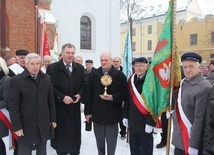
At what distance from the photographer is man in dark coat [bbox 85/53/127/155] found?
423 cm

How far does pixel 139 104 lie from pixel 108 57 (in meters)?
0.95

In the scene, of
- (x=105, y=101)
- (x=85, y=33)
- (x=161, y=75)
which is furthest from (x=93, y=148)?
(x=85, y=33)

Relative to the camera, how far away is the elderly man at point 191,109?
2.81 m

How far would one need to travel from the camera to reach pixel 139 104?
390 cm

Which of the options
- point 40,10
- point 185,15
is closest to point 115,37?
point 40,10

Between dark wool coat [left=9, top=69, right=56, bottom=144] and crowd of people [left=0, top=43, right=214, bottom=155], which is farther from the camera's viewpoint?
dark wool coat [left=9, top=69, right=56, bottom=144]

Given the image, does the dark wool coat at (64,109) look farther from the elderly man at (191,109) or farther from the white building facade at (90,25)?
the white building facade at (90,25)

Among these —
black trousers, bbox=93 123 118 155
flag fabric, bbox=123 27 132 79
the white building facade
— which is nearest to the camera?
black trousers, bbox=93 123 118 155

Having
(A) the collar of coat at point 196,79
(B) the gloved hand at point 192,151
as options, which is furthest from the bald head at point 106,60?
(B) the gloved hand at point 192,151

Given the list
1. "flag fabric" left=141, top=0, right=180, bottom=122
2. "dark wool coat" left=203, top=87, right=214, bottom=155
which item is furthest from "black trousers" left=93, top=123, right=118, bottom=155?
"dark wool coat" left=203, top=87, right=214, bottom=155

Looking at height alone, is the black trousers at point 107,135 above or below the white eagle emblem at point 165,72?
below

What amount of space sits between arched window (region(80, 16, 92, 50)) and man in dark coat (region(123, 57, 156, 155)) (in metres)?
12.6

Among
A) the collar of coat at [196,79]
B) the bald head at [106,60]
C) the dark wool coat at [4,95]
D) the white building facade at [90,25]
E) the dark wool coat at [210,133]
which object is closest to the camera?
the dark wool coat at [210,133]

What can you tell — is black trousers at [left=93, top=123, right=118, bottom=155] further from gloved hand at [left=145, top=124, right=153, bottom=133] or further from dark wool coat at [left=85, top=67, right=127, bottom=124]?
gloved hand at [left=145, top=124, right=153, bottom=133]
